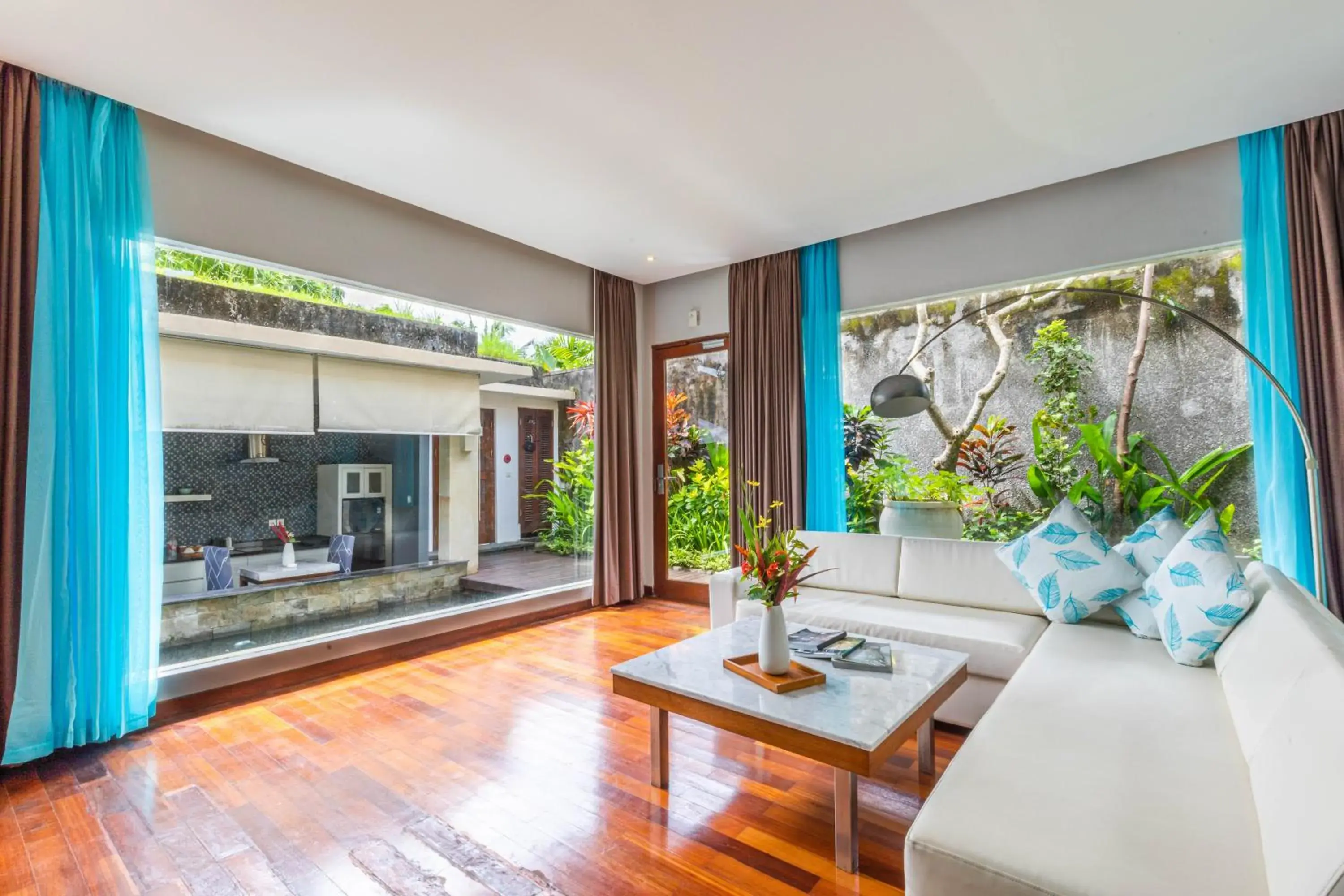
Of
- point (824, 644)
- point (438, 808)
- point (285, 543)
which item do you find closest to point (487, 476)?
point (285, 543)

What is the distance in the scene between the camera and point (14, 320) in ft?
7.91

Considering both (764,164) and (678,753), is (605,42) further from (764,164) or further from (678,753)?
(678,753)

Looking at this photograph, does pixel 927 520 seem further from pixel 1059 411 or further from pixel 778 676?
pixel 778 676

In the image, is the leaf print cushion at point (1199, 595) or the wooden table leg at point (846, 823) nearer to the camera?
the wooden table leg at point (846, 823)

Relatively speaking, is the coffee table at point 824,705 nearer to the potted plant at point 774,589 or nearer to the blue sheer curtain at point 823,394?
the potted plant at point 774,589

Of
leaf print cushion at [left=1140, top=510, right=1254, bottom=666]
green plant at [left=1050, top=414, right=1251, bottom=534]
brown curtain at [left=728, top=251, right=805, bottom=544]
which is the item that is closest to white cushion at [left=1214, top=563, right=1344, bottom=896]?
leaf print cushion at [left=1140, top=510, right=1254, bottom=666]

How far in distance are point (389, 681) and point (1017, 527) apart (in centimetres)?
390

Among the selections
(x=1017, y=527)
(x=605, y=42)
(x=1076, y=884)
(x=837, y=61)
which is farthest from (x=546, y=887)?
(x=1017, y=527)

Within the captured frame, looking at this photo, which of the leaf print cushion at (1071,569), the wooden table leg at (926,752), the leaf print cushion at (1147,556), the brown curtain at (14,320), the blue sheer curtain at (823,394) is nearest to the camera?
the wooden table leg at (926,752)

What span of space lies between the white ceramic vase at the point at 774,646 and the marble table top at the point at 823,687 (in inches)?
3.3

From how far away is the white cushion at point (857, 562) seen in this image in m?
3.48

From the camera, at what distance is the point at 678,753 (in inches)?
98.2

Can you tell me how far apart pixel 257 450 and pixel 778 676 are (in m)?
2.94

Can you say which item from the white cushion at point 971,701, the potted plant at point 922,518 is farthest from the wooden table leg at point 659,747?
the potted plant at point 922,518
